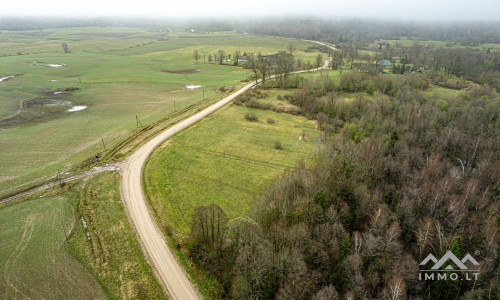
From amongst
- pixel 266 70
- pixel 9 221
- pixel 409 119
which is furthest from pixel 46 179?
pixel 266 70

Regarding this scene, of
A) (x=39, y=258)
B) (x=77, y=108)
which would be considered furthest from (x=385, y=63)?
(x=39, y=258)

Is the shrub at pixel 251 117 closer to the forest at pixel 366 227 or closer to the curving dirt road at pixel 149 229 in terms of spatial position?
the curving dirt road at pixel 149 229

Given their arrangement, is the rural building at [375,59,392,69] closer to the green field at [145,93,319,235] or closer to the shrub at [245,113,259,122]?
the green field at [145,93,319,235]

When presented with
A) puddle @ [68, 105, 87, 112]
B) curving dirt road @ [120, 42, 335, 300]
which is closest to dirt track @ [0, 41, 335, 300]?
curving dirt road @ [120, 42, 335, 300]

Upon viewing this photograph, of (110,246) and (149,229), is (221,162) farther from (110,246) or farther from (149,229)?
(110,246)

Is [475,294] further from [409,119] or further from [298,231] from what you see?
[409,119]

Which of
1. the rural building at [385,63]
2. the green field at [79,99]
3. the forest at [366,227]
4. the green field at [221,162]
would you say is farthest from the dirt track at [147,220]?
the rural building at [385,63]
